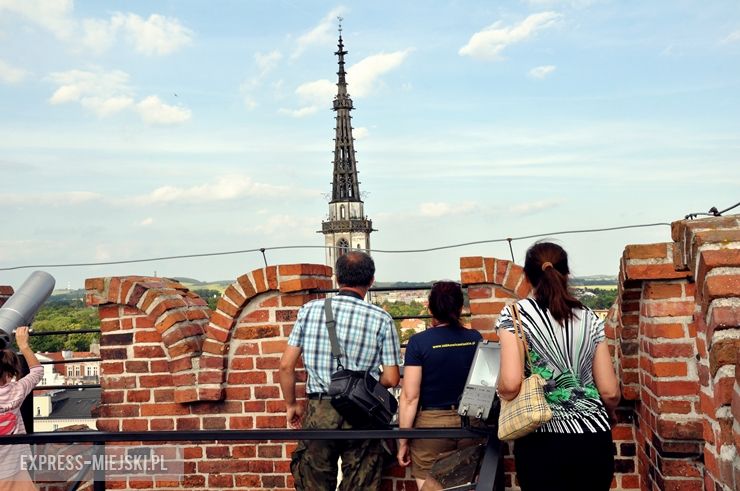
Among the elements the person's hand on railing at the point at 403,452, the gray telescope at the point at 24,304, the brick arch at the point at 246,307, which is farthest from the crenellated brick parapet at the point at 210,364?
the person's hand on railing at the point at 403,452

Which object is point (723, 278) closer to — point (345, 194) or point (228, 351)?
point (228, 351)

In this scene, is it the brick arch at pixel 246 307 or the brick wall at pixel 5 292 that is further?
the brick wall at pixel 5 292

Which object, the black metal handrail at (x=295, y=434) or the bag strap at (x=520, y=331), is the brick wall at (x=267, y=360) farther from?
the black metal handrail at (x=295, y=434)

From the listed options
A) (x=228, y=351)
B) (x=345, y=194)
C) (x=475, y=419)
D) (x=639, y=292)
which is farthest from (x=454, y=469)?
(x=345, y=194)

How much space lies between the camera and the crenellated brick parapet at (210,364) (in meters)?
4.52

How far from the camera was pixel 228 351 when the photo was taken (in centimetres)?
458

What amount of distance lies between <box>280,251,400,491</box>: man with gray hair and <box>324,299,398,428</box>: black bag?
0.08 metres

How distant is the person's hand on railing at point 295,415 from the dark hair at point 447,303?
89 cm

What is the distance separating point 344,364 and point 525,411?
1050 millimetres

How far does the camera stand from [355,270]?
389 cm

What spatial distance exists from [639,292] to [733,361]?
183 cm

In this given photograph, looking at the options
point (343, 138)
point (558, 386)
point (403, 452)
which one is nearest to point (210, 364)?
point (403, 452)

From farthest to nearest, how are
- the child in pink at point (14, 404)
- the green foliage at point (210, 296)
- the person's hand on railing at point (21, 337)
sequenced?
the green foliage at point (210, 296)
the person's hand on railing at point (21, 337)
the child in pink at point (14, 404)

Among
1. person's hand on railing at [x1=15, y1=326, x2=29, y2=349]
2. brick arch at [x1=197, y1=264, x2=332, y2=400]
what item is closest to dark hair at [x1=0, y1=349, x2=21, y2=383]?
person's hand on railing at [x1=15, y1=326, x2=29, y2=349]
